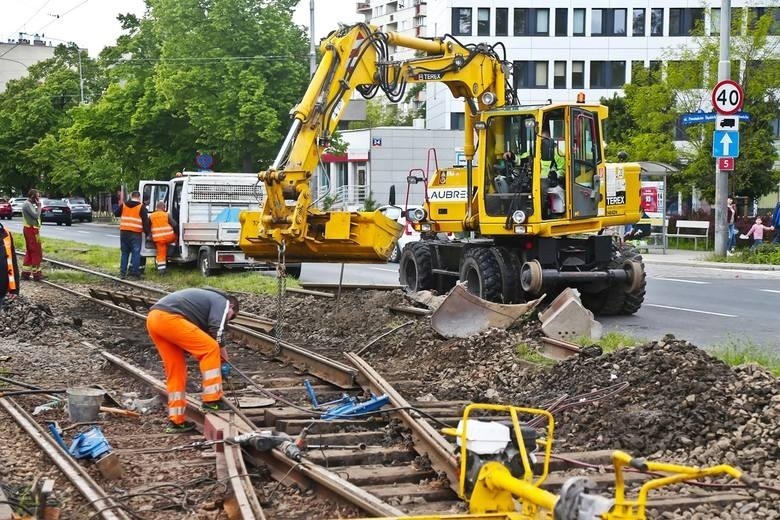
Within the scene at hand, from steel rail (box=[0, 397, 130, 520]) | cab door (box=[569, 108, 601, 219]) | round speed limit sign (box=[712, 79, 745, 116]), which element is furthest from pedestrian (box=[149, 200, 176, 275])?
round speed limit sign (box=[712, 79, 745, 116])

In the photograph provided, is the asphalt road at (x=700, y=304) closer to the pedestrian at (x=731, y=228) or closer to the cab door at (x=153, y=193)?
the cab door at (x=153, y=193)

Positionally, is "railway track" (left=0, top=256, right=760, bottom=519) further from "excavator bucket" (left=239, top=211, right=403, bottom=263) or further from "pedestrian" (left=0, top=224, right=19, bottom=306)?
"pedestrian" (left=0, top=224, right=19, bottom=306)

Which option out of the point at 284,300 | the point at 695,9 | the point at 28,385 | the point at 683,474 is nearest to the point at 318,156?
the point at 284,300

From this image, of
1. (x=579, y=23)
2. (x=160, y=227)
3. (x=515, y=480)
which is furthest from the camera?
(x=579, y=23)

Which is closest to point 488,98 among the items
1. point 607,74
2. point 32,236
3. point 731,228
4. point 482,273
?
point 482,273

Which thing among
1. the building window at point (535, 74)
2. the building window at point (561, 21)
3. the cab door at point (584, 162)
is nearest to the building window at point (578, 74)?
the building window at point (535, 74)

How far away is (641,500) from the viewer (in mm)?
4047

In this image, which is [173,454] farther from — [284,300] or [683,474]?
[284,300]

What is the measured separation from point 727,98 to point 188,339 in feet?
66.4

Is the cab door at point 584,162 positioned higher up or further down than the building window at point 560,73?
further down

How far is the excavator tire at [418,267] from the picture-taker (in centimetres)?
1711

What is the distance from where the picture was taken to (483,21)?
6638 cm

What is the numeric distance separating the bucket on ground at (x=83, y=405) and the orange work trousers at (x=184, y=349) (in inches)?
27.0

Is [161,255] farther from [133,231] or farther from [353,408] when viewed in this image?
[353,408]
